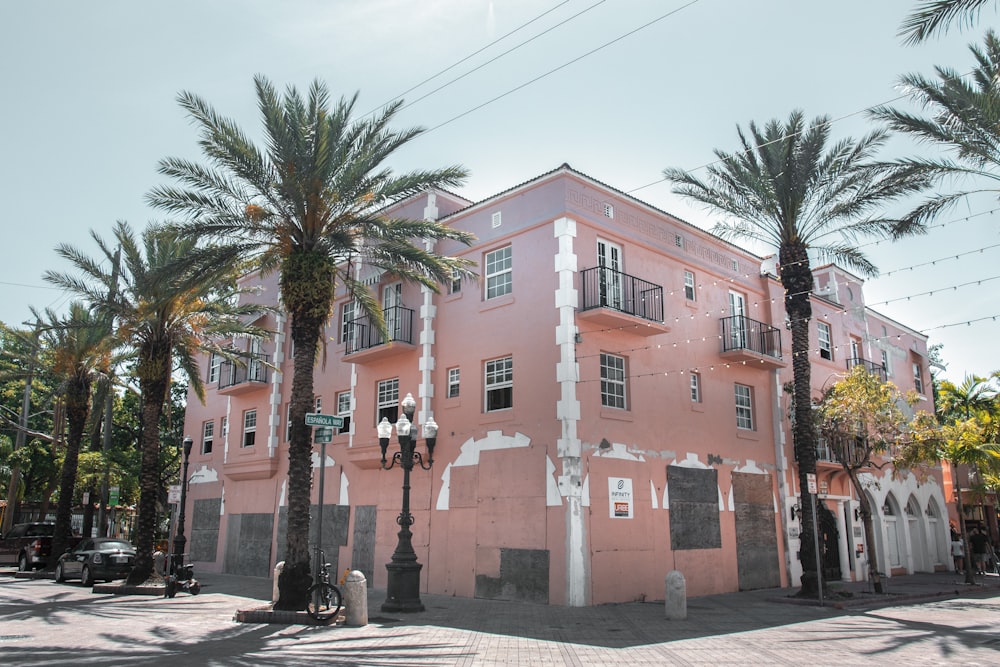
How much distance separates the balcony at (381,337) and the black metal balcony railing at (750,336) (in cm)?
880

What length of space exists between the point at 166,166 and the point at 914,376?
96.3 ft

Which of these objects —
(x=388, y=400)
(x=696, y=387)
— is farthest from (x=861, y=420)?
(x=388, y=400)

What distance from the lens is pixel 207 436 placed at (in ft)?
98.1


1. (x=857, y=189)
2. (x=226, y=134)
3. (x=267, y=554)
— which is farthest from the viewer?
(x=267, y=554)

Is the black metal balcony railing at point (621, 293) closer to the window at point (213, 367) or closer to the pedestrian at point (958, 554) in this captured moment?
the window at point (213, 367)

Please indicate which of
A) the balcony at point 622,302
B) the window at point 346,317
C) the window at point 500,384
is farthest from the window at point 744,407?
the window at point 346,317

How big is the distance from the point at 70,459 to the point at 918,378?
32.7 meters

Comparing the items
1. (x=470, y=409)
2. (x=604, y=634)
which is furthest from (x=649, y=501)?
(x=604, y=634)

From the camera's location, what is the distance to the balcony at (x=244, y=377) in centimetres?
2636

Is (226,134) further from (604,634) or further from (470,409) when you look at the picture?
(604,634)

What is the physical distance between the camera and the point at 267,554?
2503 cm

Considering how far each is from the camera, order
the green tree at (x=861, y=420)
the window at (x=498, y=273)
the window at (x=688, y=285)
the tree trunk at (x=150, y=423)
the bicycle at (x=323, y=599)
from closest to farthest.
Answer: the bicycle at (x=323, y=599), the window at (x=498, y=273), the tree trunk at (x=150, y=423), the green tree at (x=861, y=420), the window at (x=688, y=285)

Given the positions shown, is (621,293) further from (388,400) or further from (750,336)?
(388,400)

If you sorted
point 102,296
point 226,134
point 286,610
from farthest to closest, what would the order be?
point 102,296, point 226,134, point 286,610
